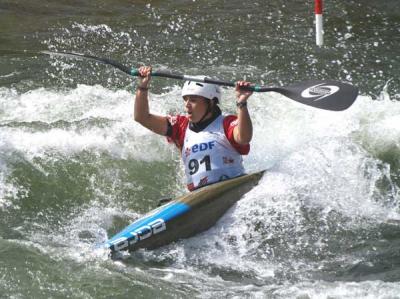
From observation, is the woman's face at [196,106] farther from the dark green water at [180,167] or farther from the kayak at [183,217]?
the dark green water at [180,167]

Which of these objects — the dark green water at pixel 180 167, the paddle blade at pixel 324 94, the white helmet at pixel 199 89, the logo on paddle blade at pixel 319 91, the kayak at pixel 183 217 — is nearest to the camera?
the dark green water at pixel 180 167

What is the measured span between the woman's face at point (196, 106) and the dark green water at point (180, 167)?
77 cm

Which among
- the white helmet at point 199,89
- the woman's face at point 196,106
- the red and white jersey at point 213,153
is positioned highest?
the white helmet at point 199,89

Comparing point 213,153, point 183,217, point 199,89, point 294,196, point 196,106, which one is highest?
point 199,89

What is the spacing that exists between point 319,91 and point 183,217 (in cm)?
159

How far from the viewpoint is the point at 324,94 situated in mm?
7062

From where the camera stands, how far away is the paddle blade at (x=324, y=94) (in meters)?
6.94

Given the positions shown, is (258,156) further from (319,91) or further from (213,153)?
(213,153)

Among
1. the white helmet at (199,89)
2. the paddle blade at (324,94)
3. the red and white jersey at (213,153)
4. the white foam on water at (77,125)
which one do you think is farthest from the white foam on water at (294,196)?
the white foam on water at (77,125)

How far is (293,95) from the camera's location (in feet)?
23.3

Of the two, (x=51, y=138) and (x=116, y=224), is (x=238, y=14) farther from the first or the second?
(x=116, y=224)

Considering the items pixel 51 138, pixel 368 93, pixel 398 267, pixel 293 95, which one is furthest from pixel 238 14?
pixel 398 267

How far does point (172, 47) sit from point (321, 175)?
523 cm

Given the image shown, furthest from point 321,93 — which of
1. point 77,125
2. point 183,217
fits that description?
point 77,125
